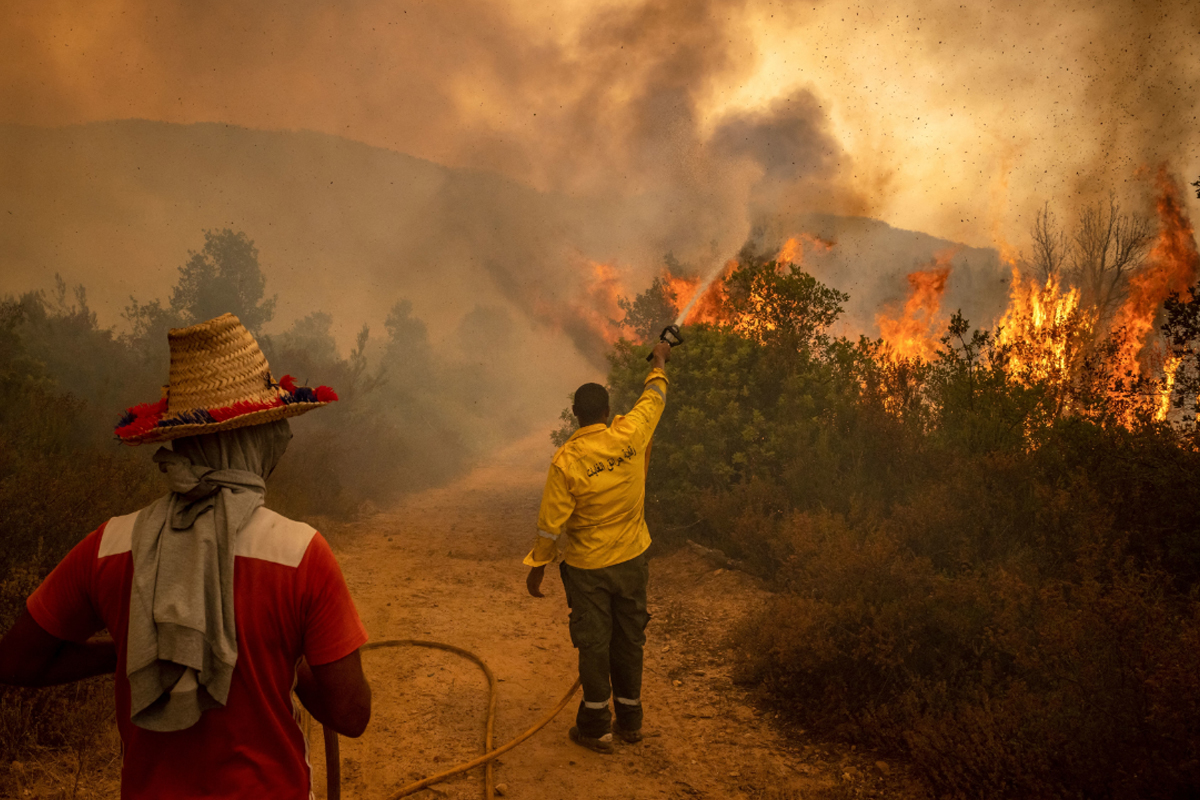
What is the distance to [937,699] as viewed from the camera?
16.2 ft

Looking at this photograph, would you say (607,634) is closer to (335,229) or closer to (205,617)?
(205,617)

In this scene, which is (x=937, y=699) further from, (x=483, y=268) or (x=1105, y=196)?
(x=483, y=268)

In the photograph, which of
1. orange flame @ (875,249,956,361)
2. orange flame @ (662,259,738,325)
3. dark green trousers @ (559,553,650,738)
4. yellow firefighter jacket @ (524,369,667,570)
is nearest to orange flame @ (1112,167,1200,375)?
orange flame @ (875,249,956,361)

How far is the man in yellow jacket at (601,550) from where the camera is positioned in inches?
183

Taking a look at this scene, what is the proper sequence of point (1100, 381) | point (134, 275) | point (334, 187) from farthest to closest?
1. point (334, 187)
2. point (134, 275)
3. point (1100, 381)

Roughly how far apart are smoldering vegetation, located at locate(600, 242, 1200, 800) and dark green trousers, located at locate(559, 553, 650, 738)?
5.02 ft

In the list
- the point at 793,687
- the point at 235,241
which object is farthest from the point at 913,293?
the point at 235,241

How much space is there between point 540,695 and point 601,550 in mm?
2068

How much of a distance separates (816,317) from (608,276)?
8445mm

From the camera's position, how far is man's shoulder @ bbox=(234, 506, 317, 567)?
1.73 meters

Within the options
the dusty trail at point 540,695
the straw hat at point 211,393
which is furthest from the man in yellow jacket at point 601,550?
the straw hat at point 211,393

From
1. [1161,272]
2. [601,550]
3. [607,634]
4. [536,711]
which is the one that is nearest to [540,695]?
[536,711]

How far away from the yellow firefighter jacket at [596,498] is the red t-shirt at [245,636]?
2757 mm

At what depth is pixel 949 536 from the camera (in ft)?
24.0
